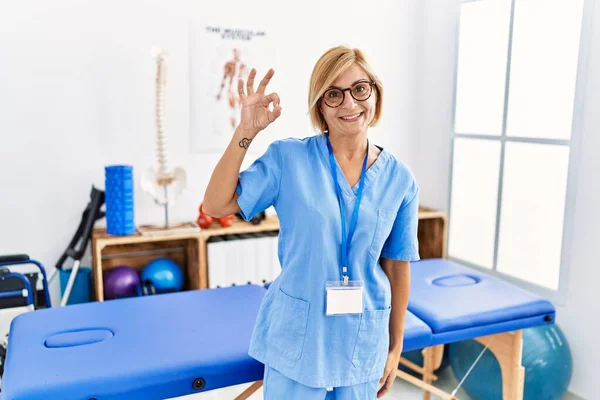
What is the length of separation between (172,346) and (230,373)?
8.0 inches

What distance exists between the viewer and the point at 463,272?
2.51 meters

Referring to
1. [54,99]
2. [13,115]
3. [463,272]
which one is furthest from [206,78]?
[463,272]

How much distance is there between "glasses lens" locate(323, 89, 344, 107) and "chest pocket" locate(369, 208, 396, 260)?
29 centimetres

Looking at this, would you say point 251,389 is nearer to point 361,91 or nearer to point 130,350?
point 130,350

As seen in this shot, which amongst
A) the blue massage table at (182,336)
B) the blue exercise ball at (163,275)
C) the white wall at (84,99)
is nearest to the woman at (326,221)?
the blue massage table at (182,336)

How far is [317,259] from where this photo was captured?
1.36 metres

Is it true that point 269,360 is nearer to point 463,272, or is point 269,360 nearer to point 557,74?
point 463,272

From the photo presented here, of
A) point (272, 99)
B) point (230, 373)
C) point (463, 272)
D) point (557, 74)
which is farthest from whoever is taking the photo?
point (557, 74)

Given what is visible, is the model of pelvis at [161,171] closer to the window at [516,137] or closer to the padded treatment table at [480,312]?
the padded treatment table at [480,312]

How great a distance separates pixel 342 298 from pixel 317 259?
0.37 feet

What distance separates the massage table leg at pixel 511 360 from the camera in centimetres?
220

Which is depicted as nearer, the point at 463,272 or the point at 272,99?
the point at 272,99

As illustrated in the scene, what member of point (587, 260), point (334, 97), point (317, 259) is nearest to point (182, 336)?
point (317, 259)

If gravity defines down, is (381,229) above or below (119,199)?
above
